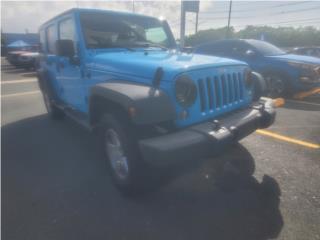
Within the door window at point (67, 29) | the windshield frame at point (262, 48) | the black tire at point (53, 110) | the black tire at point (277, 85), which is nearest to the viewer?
the door window at point (67, 29)

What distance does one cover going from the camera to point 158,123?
7.93ft

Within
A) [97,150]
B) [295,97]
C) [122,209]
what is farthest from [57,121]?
[295,97]

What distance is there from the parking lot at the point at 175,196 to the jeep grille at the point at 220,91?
2.07 feet

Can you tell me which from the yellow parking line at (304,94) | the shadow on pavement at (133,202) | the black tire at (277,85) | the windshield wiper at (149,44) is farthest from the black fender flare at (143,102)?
the yellow parking line at (304,94)

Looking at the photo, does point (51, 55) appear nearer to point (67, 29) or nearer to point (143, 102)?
point (67, 29)

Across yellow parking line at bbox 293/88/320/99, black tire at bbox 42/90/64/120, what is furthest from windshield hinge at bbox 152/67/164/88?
yellow parking line at bbox 293/88/320/99

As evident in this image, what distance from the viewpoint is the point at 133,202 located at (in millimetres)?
2764

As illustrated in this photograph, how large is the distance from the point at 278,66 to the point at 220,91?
504 cm

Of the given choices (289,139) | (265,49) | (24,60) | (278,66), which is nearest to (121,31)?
(289,139)

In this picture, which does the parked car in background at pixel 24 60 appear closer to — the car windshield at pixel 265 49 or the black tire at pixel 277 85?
the car windshield at pixel 265 49

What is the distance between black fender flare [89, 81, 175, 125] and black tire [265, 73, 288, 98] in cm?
570

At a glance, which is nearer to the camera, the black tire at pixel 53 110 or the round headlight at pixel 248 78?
the round headlight at pixel 248 78

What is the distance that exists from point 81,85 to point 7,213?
193 centimetres

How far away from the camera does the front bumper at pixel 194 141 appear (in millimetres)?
2146
